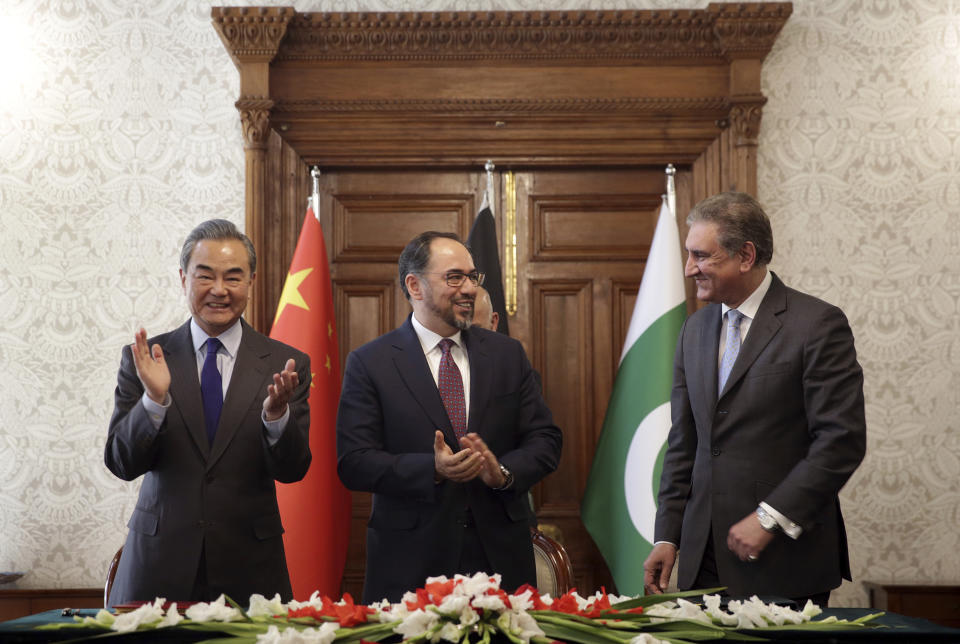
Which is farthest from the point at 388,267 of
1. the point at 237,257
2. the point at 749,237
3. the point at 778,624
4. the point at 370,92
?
the point at 778,624

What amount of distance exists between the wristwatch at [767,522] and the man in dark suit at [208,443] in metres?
1.14

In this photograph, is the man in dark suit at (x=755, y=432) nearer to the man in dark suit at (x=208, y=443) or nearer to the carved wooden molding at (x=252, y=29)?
the man in dark suit at (x=208, y=443)

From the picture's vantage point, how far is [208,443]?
7.91 ft

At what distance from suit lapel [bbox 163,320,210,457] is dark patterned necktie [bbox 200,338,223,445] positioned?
0.02 m

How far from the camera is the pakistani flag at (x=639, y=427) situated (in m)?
3.72

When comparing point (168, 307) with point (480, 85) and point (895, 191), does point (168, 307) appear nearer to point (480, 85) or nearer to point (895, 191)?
point (480, 85)

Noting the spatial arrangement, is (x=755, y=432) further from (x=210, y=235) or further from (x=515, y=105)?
(x=515, y=105)

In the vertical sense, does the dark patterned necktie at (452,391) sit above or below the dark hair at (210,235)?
below

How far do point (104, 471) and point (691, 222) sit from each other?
105 inches

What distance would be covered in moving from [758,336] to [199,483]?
1.47 metres

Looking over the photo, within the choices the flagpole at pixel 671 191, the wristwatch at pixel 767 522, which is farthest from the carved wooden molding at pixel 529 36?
the wristwatch at pixel 767 522

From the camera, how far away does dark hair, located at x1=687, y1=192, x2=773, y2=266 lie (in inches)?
99.7

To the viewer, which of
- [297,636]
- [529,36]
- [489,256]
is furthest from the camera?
[529,36]

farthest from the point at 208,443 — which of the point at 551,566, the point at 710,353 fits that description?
the point at 710,353
